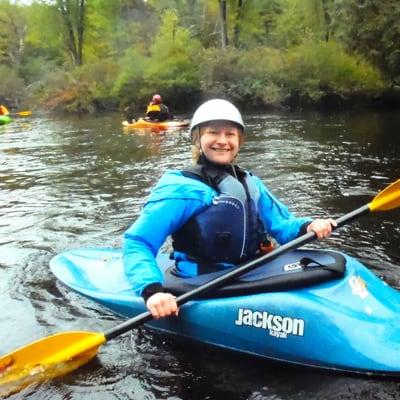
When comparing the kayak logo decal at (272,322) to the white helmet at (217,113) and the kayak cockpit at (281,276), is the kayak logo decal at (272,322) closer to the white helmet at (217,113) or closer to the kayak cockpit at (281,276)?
the kayak cockpit at (281,276)

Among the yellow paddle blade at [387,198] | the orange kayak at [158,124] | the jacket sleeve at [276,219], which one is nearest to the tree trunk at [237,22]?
the orange kayak at [158,124]

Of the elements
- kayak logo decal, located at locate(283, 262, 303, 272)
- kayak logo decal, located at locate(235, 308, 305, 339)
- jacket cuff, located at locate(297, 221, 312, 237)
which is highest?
jacket cuff, located at locate(297, 221, 312, 237)

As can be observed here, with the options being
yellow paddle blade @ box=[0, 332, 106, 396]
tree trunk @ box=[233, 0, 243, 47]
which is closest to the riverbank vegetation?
tree trunk @ box=[233, 0, 243, 47]

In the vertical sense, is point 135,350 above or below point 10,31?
below

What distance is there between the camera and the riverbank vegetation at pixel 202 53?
55.5ft

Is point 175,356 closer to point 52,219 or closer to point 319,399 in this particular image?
point 319,399

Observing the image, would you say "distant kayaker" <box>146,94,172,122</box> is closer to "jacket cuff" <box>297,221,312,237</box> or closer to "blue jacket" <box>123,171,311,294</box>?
"jacket cuff" <box>297,221,312,237</box>

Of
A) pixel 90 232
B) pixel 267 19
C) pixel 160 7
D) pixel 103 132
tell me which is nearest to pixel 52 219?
pixel 90 232

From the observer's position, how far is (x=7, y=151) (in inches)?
452

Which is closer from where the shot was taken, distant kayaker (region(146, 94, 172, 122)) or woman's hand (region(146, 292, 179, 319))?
woman's hand (region(146, 292, 179, 319))

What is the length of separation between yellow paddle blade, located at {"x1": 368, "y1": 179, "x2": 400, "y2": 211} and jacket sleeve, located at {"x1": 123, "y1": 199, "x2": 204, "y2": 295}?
1209mm

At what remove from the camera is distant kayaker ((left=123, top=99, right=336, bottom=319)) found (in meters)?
2.83

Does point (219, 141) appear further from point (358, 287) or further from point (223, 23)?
point (223, 23)

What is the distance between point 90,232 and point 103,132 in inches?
399
